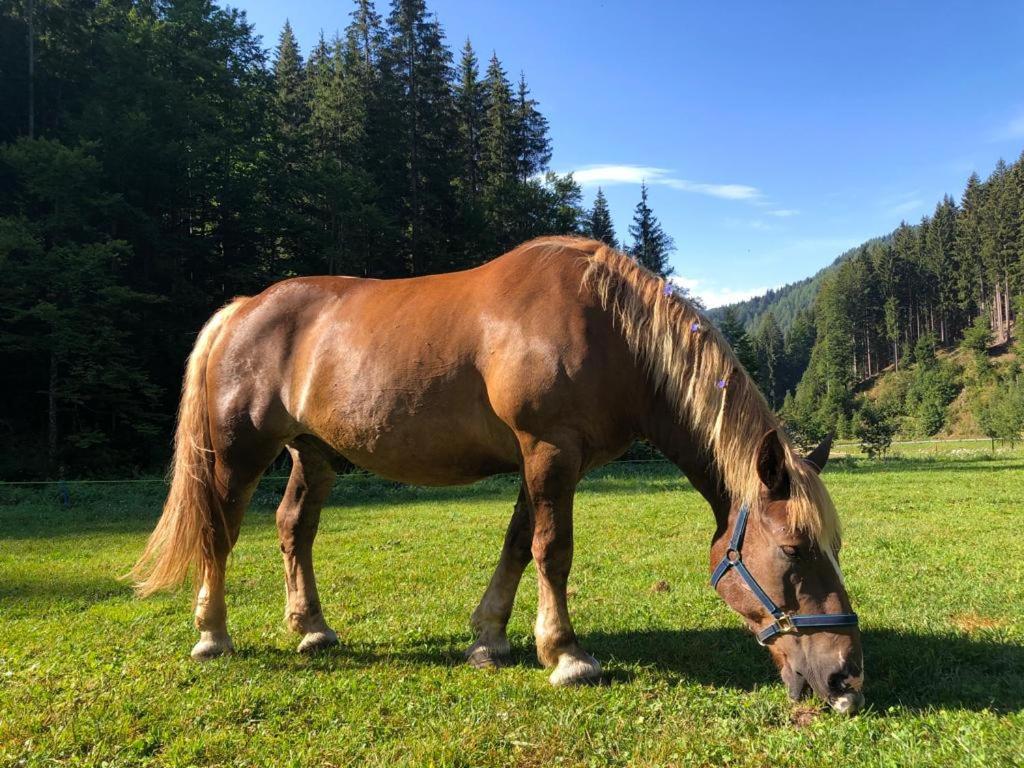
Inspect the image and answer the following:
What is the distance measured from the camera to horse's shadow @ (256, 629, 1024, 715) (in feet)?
10.2

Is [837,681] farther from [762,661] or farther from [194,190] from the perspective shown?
[194,190]

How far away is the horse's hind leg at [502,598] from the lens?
380cm

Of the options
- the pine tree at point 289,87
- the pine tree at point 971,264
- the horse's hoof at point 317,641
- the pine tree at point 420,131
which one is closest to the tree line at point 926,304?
the pine tree at point 971,264

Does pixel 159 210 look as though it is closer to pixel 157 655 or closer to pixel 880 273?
pixel 157 655

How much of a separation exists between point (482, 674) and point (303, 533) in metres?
1.76

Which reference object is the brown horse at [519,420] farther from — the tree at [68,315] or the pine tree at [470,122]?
the pine tree at [470,122]

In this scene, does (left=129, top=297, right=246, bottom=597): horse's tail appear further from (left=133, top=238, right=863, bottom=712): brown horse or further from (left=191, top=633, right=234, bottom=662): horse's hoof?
(left=191, top=633, right=234, bottom=662): horse's hoof

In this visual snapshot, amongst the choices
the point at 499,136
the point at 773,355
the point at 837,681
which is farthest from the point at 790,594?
the point at 773,355

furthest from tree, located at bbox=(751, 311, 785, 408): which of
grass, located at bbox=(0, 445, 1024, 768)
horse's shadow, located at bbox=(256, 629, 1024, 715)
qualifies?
horse's shadow, located at bbox=(256, 629, 1024, 715)

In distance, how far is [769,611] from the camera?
2.96 metres

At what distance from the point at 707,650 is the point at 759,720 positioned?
996mm

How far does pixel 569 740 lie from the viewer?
108 inches

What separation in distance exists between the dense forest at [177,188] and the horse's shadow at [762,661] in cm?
1907

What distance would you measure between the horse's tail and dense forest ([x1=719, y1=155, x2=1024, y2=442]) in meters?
60.8
